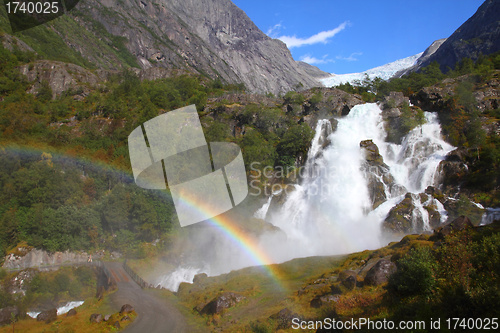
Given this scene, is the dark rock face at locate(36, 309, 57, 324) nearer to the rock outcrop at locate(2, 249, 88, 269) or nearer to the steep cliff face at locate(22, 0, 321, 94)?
the rock outcrop at locate(2, 249, 88, 269)

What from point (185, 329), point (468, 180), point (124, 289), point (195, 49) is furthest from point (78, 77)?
point (195, 49)

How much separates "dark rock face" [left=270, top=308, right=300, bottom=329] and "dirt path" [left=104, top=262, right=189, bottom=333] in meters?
6.31

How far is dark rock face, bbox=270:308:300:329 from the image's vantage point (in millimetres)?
14953

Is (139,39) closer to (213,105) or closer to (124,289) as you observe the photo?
(213,105)

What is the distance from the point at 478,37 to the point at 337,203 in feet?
527

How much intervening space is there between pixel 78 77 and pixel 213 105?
124 ft

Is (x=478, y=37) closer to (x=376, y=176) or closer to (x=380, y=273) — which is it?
(x=376, y=176)

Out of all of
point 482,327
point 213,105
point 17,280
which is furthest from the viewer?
point 213,105

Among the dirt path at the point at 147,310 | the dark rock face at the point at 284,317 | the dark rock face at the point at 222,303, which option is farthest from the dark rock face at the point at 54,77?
the dark rock face at the point at 284,317

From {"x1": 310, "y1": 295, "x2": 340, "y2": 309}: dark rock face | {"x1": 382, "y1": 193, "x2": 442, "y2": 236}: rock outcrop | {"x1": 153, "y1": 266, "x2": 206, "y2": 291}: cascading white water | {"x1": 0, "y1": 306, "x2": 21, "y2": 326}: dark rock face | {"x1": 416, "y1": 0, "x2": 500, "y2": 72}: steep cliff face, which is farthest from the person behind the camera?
{"x1": 416, "y1": 0, "x2": 500, "y2": 72}: steep cliff face

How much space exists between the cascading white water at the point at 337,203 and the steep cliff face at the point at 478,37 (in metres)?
126

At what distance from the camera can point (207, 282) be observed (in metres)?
27.0

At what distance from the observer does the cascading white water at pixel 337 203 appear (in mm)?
34531

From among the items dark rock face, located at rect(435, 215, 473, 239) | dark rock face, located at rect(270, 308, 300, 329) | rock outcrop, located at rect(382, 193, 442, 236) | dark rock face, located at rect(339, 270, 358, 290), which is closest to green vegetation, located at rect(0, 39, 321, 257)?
rock outcrop, located at rect(382, 193, 442, 236)
